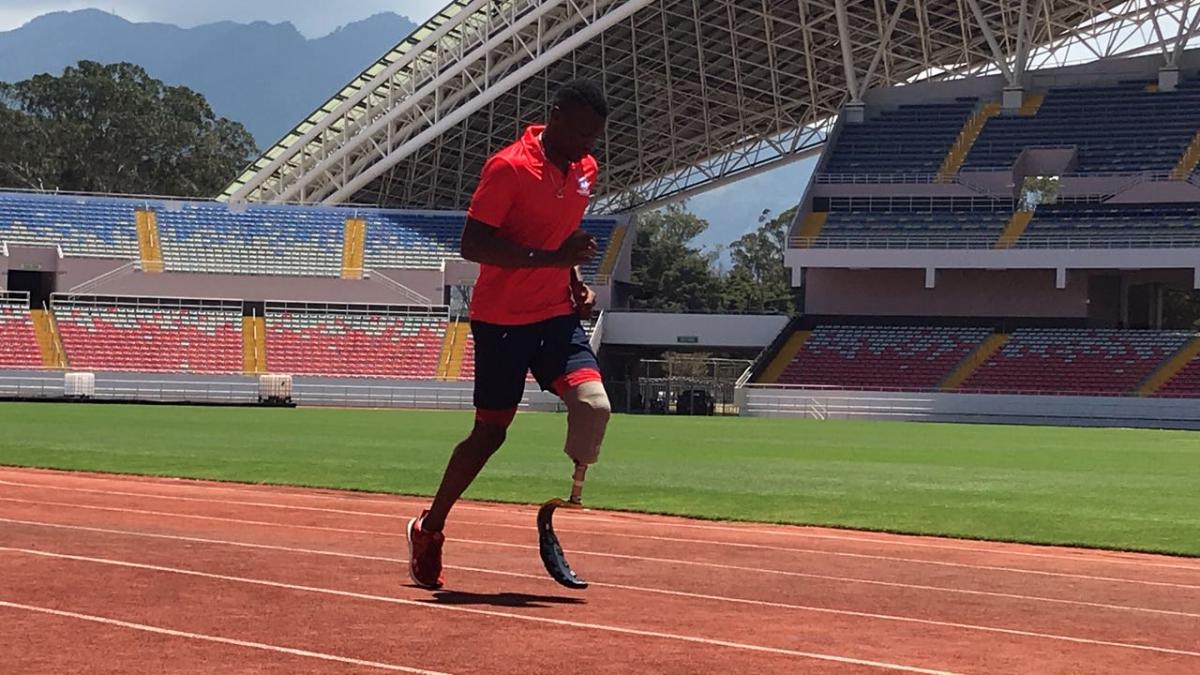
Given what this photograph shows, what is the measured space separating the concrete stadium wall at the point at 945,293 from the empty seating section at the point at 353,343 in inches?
602

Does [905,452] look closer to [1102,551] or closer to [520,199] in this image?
[1102,551]

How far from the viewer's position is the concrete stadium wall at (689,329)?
6125 cm

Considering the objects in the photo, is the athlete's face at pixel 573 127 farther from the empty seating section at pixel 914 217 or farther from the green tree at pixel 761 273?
the green tree at pixel 761 273

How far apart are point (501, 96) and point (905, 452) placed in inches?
1468

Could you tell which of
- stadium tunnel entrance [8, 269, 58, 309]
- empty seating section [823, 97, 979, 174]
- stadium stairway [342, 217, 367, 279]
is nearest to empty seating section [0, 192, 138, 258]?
stadium tunnel entrance [8, 269, 58, 309]

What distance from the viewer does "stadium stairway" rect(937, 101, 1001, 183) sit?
202 feet

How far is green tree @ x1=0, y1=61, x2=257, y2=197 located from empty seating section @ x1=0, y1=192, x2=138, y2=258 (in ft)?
112

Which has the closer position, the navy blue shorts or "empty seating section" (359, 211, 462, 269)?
the navy blue shorts

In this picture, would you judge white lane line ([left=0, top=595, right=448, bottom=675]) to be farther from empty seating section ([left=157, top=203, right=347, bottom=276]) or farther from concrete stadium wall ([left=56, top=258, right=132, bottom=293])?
concrete stadium wall ([left=56, top=258, right=132, bottom=293])

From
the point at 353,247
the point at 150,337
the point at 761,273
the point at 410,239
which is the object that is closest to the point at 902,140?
the point at 410,239

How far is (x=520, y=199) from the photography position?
748 cm

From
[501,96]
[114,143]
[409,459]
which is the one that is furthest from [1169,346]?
[114,143]

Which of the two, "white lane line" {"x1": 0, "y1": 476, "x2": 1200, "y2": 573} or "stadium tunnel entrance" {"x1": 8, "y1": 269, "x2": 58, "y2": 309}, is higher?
"stadium tunnel entrance" {"x1": 8, "y1": 269, "x2": 58, "y2": 309}

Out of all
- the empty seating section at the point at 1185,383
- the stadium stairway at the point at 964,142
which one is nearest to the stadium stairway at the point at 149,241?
the stadium stairway at the point at 964,142
